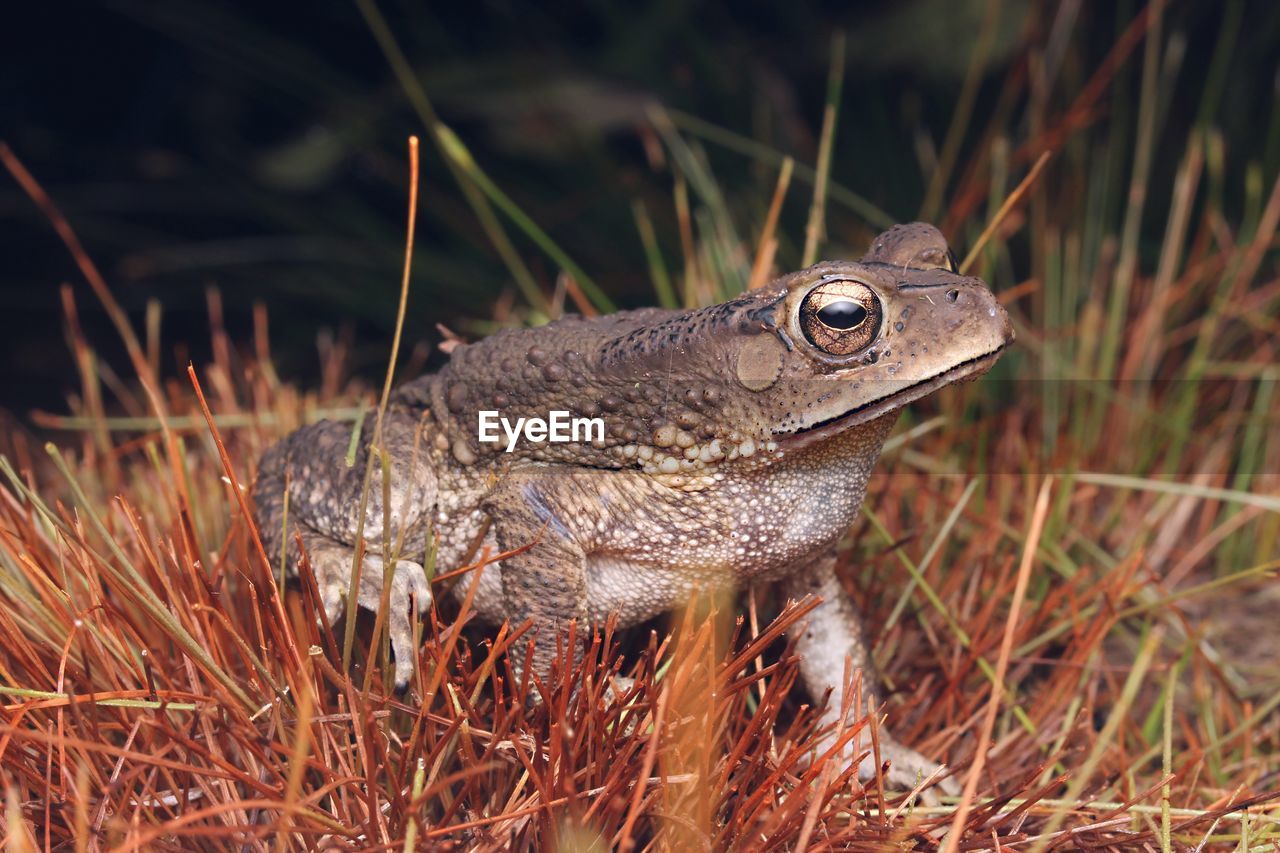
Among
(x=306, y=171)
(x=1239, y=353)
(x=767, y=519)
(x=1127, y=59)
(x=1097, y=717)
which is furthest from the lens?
(x=306, y=171)

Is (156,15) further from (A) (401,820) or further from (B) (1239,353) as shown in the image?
(B) (1239,353)

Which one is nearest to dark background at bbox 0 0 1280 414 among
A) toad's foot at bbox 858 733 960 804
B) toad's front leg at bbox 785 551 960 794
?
toad's front leg at bbox 785 551 960 794

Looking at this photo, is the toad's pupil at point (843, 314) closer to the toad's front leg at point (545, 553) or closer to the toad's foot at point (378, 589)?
the toad's front leg at point (545, 553)

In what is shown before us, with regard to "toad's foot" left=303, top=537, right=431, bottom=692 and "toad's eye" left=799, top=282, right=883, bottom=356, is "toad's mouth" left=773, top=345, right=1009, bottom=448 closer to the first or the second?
"toad's eye" left=799, top=282, right=883, bottom=356

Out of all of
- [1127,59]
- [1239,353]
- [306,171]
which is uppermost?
[1127,59]

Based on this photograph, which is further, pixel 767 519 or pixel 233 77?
pixel 233 77

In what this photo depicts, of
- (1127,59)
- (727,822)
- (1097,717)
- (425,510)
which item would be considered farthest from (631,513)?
(1127,59)

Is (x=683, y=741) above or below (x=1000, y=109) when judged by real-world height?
below
